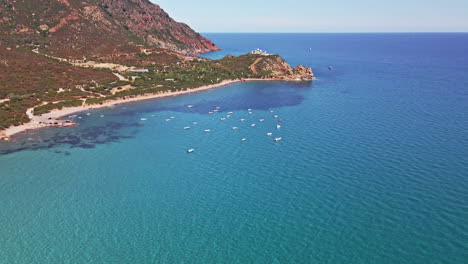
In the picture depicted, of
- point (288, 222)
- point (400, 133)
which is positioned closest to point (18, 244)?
point (288, 222)

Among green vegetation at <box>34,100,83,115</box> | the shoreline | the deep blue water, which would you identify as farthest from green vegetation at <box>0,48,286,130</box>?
the deep blue water

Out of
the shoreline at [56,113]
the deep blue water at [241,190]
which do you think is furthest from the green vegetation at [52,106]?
the deep blue water at [241,190]

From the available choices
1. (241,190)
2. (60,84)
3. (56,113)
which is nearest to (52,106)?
(56,113)

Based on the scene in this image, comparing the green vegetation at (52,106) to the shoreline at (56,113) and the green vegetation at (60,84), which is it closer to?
the green vegetation at (60,84)

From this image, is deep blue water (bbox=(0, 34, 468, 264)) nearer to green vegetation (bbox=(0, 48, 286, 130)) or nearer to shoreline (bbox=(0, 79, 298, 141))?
shoreline (bbox=(0, 79, 298, 141))

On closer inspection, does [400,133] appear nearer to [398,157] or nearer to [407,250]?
[398,157]

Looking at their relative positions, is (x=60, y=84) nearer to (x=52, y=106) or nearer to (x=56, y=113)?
(x=52, y=106)

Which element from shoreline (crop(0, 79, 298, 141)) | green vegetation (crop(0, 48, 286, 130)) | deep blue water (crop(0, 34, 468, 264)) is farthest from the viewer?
green vegetation (crop(0, 48, 286, 130))

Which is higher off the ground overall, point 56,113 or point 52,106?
point 52,106

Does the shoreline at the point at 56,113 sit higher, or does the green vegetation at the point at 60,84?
the green vegetation at the point at 60,84
